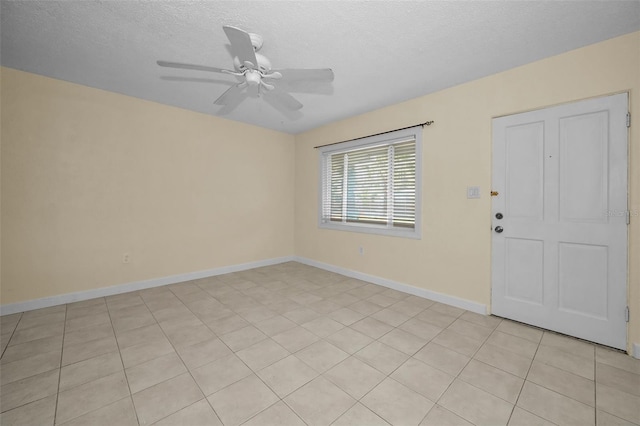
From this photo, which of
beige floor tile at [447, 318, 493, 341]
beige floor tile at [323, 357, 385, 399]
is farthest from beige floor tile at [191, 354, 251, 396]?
beige floor tile at [447, 318, 493, 341]

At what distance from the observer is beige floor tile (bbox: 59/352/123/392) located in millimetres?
1781

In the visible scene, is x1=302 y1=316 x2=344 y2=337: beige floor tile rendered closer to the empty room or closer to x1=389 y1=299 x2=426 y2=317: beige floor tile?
the empty room

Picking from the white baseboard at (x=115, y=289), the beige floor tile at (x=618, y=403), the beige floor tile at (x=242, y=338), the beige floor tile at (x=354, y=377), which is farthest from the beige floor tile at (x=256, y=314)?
the beige floor tile at (x=618, y=403)

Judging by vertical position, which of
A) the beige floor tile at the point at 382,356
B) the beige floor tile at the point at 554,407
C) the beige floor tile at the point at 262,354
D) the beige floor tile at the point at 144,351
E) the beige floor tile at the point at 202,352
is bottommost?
the beige floor tile at the point at 554,407

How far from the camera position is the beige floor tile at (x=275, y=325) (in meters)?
2.50

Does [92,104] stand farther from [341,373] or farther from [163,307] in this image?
[341,373]

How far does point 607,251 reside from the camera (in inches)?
87.7

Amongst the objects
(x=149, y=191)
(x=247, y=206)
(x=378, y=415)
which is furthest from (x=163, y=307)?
(x=378, y=415)

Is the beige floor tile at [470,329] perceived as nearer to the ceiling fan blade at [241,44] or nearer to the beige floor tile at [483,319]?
the beige floor tile at [483,319]

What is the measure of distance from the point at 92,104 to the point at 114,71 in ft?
2.62

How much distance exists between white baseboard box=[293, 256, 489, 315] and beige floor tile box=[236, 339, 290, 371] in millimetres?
2070

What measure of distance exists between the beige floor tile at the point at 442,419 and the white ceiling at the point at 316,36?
271 centimetres

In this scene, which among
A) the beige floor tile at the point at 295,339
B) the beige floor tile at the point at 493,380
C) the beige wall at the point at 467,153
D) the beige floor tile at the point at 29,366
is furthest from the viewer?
the beige floor tile at the point at 295,339

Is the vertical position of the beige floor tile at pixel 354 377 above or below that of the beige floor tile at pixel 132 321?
below
